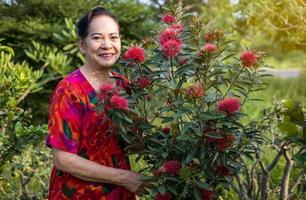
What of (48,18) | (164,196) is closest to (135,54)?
(164,196)

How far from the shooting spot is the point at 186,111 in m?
2.37

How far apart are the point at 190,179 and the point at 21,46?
5383 millimetres

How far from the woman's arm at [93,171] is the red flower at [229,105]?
504 mm

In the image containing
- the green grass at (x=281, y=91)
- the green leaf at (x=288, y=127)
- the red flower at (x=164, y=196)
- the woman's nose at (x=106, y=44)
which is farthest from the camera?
the green grass at (x=281, y=91)

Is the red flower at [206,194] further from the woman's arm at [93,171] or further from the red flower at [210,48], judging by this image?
the red flower at [210,48]

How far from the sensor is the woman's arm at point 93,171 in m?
2.53

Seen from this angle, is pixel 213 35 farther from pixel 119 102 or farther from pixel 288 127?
pixel 288 127

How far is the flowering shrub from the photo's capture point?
2.41 metres

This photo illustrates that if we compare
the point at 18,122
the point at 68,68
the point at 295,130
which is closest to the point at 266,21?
the point at 68,68

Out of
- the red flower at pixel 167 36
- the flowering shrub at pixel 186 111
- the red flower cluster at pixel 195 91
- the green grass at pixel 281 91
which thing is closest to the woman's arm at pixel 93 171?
the flowering shrub at pixel 186 111

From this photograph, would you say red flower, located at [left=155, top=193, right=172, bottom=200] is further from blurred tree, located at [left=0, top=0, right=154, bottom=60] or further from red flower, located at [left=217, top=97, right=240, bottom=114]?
blurred tree, located at [left=0, top=0, right=154, bottom=60]

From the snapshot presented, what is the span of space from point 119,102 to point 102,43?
1.26 ft

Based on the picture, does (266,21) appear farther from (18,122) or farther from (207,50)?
(207,50)

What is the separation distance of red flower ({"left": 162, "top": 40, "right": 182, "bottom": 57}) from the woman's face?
1.08ft
